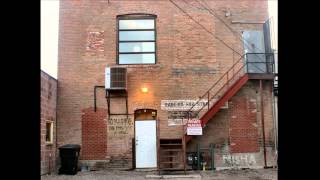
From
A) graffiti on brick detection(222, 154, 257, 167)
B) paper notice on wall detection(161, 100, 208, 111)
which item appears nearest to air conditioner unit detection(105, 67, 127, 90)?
paper notice on wall detection(161, 100, 208, 111)

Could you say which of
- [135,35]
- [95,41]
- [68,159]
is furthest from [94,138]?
[135,35]

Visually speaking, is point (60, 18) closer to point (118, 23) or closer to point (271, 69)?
point (118, 23)

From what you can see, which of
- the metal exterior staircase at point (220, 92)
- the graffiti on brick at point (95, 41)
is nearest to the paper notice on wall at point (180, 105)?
the metal exterior staircase at point (220, 92)

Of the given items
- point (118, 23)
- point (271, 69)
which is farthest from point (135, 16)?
point (271, 69)

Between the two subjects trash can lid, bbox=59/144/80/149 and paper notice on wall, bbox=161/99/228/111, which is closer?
trash can lid, bbox=59/144/80/149

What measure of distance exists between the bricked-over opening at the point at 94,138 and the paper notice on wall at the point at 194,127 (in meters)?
3.19

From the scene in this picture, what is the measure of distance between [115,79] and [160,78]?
68.9 inches

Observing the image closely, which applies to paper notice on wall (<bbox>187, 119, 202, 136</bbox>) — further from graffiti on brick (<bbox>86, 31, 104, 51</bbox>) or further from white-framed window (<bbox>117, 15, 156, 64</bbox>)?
graffiti on brick (<bbox>86, 31, 104, 51</bbox>)

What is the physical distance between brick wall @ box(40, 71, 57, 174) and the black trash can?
0.48 metres

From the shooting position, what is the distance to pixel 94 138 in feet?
55.0

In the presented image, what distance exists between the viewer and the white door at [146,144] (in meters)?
16.8

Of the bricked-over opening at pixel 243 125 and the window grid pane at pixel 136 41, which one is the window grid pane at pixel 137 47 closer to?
the window grid pane at pixel 136 41

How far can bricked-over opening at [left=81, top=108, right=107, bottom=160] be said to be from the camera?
1667cm
